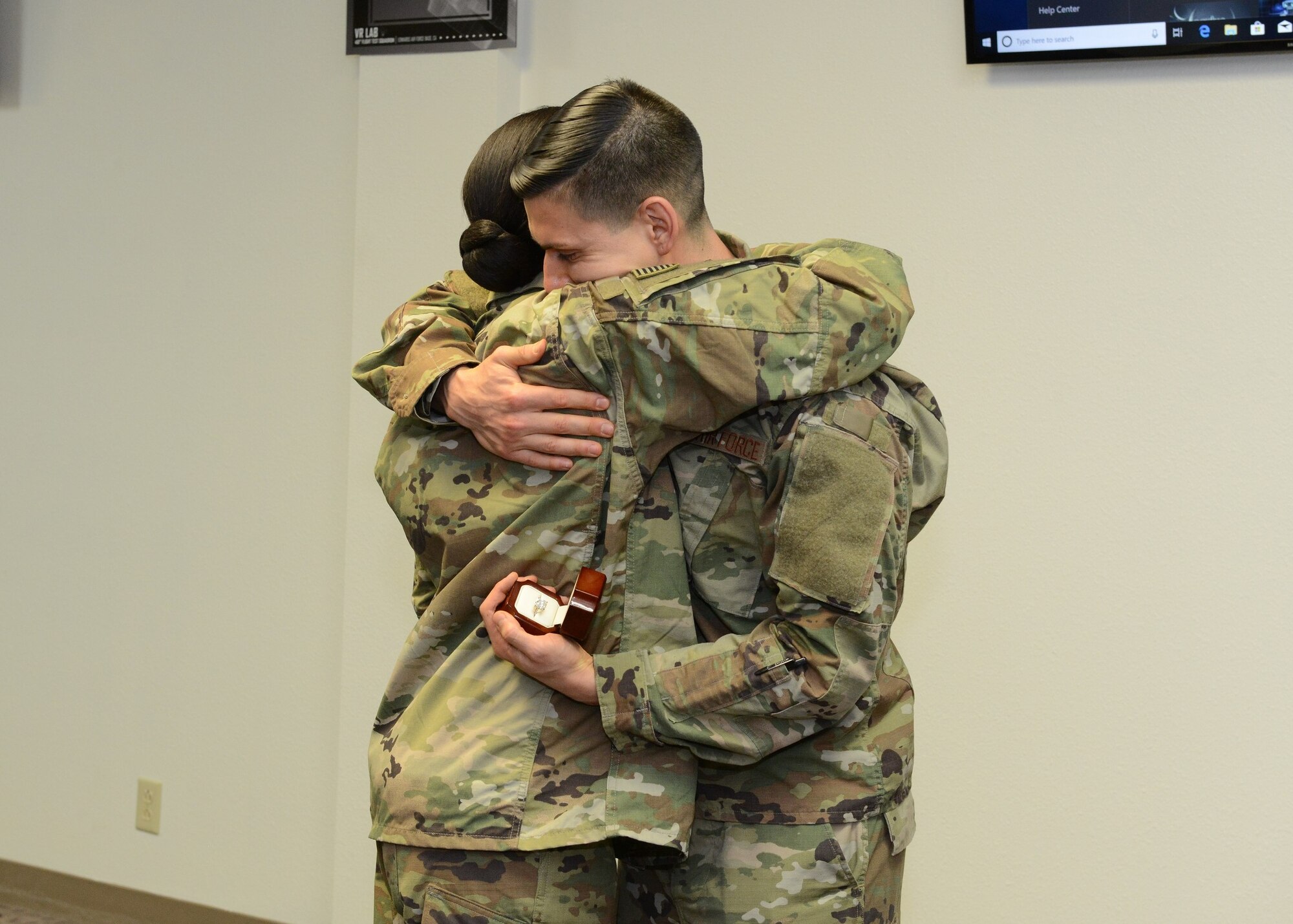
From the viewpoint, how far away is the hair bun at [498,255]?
142cm

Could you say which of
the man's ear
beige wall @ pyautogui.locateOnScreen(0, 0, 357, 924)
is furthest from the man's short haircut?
→ beige wall @ pyautogui.locateOnScreen(0, 0, 357, 924)

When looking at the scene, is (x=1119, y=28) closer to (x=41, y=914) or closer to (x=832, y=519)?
(x=832, y=519)

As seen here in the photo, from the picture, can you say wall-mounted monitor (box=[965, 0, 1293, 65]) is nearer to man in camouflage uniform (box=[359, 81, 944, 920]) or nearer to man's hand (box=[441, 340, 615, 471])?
man in camouflage uniform (box=[359, 81, 944, 920])

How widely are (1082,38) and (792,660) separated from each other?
4.95 feet

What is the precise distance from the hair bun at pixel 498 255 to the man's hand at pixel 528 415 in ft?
0.68

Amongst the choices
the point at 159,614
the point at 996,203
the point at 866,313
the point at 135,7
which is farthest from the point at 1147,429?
the point at 135,7

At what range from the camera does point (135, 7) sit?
9.51 feet

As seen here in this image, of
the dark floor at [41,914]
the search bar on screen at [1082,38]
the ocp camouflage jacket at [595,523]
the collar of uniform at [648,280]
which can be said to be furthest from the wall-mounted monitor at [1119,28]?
the dark floor at [41,914]

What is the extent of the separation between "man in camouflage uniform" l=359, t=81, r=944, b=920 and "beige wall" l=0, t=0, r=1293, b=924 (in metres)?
0.95

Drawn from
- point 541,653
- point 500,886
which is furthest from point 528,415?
point 500,886

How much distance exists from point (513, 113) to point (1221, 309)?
146 cm

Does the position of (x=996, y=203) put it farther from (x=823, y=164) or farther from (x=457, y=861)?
(x=457, y=861)

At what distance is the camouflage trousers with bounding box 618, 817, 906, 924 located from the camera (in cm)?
125

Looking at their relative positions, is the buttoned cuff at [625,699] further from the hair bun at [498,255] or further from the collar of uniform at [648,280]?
the hair bun at [498,255]
